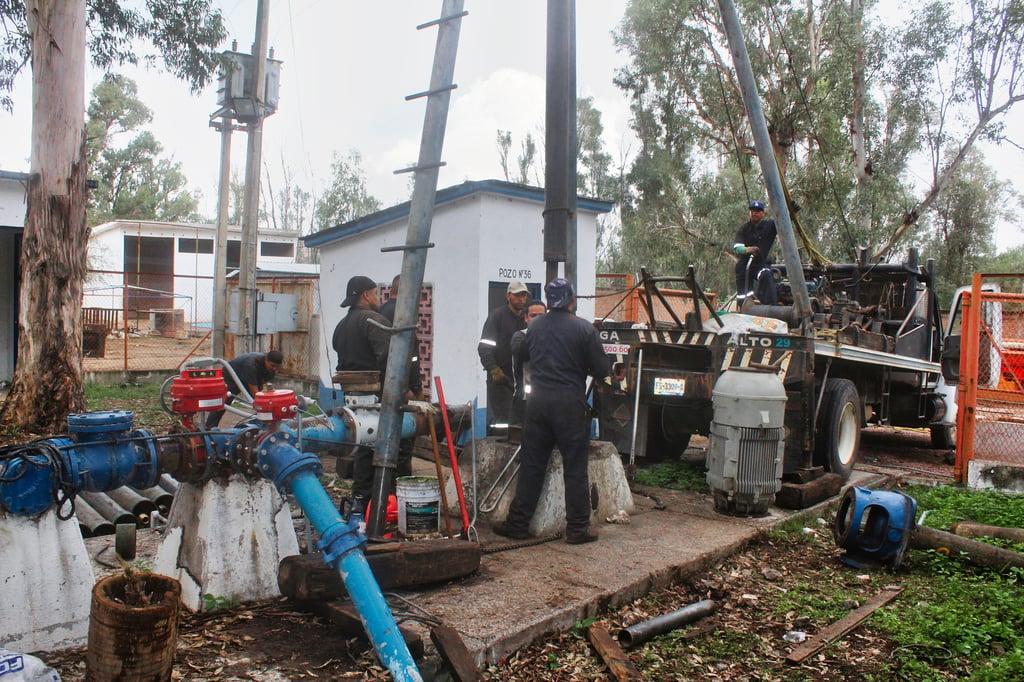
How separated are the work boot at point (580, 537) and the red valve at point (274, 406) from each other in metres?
2.15

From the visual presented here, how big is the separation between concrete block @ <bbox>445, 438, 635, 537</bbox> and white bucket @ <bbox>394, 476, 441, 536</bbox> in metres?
0.61

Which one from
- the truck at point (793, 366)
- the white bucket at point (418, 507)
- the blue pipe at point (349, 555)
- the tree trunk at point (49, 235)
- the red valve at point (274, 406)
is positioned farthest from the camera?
the tree trunk at point (49, 235)

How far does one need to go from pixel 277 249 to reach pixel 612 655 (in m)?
36.8

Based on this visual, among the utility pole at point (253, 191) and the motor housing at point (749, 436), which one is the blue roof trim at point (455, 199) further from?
the motor housing at point (749, 436)

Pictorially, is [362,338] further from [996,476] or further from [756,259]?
[996,476]

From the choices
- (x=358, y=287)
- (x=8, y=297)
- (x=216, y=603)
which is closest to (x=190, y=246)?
(x=8, y=297)

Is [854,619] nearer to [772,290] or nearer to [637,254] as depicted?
[772,290]

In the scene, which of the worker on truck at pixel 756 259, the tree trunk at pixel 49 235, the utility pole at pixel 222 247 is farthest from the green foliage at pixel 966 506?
the utility pole at pixel 222 247

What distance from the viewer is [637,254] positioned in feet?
106

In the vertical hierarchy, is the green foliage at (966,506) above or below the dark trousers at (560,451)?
below

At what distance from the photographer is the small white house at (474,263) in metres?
9.89

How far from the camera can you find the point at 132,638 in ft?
9.36

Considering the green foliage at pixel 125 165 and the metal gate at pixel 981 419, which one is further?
the green foliage at pixel 125 165

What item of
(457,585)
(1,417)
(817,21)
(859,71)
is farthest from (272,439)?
(817,21)
